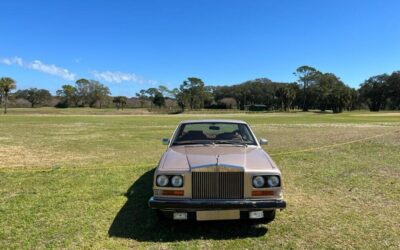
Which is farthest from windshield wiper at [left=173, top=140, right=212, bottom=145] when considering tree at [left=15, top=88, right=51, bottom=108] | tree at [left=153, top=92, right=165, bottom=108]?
tree at [left=15, top=88, right=51, bottom=108]

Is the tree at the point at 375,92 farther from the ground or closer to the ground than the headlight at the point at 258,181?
farther from the ground

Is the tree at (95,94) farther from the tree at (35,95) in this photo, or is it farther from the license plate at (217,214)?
the license plate at (217,214)

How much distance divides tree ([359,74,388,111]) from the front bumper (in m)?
130

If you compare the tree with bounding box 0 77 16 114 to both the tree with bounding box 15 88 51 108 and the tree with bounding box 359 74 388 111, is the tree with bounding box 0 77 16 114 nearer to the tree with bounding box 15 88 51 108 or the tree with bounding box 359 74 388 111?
the tree with bounding box 15 88 51 108

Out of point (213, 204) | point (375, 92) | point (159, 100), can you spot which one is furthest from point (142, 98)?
point (213, 204)

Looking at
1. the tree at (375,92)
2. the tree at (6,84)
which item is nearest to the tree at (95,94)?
the tree at (6,84)

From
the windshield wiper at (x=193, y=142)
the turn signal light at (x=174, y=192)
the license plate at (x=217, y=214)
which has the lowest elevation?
the license plate at (x=217, y=214)

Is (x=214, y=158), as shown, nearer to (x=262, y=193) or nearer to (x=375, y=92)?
(x=262, y=193)

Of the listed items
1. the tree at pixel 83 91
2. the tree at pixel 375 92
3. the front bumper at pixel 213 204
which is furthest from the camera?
the tree at pixel 83 91

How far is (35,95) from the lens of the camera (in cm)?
14225

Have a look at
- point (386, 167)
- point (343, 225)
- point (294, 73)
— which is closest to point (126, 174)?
point (343, 225)

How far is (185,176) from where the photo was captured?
5.08 m

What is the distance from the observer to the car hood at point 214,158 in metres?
5.25

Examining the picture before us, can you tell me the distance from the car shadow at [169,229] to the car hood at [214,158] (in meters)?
0.97
